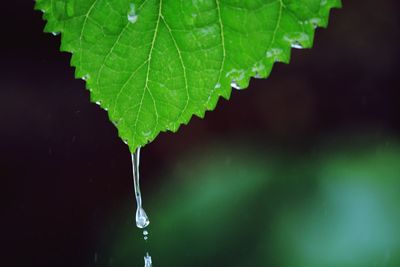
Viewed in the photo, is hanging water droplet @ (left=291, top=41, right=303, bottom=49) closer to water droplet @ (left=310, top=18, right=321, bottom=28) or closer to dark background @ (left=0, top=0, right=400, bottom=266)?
water droplet @ (left=310, top=18, right=321, bottom=28)

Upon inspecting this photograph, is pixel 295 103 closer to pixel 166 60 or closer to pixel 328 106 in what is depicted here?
pixel 328 106

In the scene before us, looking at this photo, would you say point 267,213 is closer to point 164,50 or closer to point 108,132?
point 108,132

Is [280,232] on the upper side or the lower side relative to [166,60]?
upper

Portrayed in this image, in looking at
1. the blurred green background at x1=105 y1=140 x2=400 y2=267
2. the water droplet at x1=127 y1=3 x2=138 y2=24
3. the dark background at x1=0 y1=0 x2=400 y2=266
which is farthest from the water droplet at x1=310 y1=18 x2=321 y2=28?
the blurred green background at x1=105 y1=140 x2=400 y2=267

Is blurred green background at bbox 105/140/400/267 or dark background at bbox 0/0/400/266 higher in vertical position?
dark background at bbox 0/0/400/266

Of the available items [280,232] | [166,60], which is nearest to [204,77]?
[166,60]

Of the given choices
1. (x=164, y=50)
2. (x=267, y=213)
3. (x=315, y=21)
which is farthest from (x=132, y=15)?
(x=267, y=213)

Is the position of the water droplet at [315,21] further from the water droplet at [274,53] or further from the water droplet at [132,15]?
the water droplet at [132,15]
